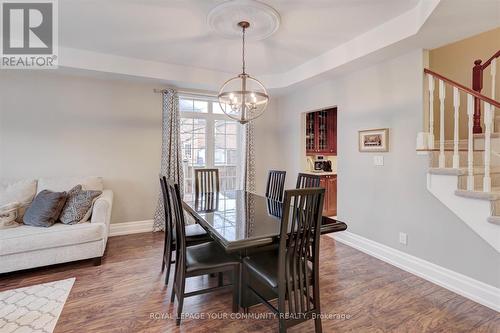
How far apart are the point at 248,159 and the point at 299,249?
129 inches

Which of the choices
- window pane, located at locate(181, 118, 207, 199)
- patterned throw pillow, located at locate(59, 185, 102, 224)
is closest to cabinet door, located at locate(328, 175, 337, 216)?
window pane, located at locate(181, 118, 207, 199)

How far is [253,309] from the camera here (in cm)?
218

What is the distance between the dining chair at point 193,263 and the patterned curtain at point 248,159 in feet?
8.81

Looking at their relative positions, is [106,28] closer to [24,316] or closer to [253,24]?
[253,24]

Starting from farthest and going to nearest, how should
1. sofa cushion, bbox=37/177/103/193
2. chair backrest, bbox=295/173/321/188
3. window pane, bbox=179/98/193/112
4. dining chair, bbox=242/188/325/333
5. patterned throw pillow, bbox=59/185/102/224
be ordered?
window pane, bbox=179/98/193/112, sofa cushion, bbox=37/177/103/193, patterned throw pillow, bbox=59/185/102/224, chair backrest, bbox=295/173/321/188, dining chair, bbox=242/188/325/333

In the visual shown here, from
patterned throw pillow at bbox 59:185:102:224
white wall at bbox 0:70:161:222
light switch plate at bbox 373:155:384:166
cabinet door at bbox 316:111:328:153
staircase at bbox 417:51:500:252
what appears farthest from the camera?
cabinet door at bbox 316:111:328:153

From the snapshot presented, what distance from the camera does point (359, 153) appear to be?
356 cm

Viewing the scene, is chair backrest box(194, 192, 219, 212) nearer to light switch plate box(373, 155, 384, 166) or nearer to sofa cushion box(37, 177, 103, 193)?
sofa cushion box(37, 177, 103, 193)

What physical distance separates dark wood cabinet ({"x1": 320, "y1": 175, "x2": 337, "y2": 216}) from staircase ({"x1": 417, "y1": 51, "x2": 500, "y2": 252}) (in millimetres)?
2274

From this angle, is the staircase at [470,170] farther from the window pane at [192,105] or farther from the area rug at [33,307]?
the area rug at [33,307]

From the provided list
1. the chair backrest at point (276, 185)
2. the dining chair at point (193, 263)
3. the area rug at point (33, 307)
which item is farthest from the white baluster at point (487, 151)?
the area rug at point (33, 307)

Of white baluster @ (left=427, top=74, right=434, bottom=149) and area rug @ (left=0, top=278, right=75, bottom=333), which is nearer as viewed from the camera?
area rug @ (left=0, top=278, right=75, bottom=333)

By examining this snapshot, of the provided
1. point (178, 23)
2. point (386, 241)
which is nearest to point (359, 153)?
point (386, 241)

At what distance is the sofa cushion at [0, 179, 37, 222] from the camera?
3.09 metres
